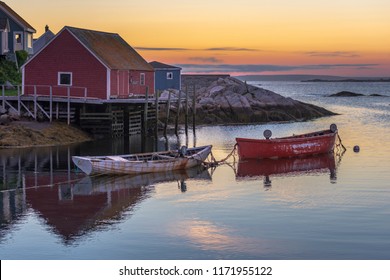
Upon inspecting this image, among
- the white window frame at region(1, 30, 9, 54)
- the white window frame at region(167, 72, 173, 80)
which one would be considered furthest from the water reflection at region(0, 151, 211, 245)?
the white window frame at region(167, 72, 173, 80)

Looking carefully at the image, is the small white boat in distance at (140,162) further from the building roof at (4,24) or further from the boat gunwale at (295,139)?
the building roof at (4,24)

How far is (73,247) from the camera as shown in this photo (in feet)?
64.6

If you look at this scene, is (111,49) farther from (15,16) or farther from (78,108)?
(15,16)

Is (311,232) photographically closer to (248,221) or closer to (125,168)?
(248,221)

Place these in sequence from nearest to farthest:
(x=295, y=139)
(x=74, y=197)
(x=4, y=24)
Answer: (x=74, y=197) → (x=295, y=139) → (x=4, y=24)

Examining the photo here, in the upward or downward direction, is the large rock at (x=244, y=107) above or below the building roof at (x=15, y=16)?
below

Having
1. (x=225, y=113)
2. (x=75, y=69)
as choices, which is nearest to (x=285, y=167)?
(x=75, y=69)

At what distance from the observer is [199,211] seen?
25.0 m

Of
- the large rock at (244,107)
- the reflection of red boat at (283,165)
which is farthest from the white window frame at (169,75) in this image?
the reflection of red boat at (283,165)

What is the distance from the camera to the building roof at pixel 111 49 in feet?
163

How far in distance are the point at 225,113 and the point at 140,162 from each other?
39812 mm

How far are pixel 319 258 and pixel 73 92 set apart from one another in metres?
33.6

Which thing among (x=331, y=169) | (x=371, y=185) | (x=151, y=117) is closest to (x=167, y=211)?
(x=371, y=185)

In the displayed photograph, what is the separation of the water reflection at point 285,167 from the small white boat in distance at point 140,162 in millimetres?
2328
